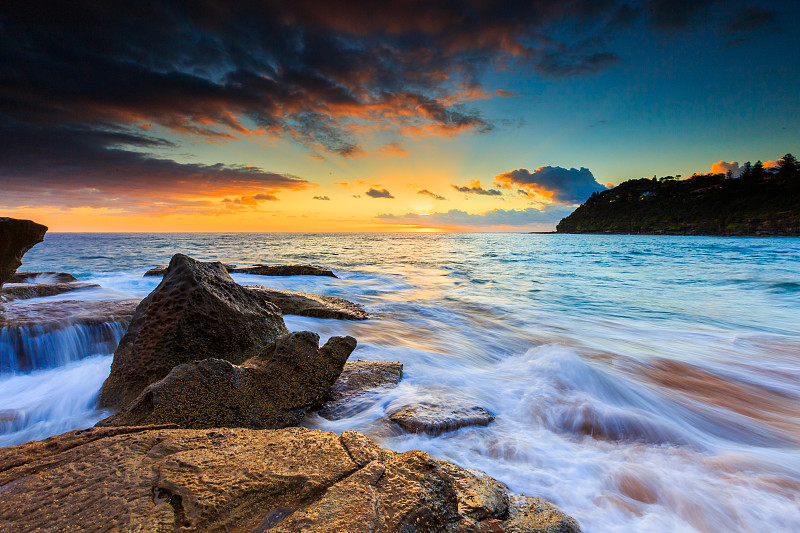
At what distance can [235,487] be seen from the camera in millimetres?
1622

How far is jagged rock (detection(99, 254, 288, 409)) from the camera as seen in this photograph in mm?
3512

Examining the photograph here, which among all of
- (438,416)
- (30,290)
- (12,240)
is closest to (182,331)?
(438,416)

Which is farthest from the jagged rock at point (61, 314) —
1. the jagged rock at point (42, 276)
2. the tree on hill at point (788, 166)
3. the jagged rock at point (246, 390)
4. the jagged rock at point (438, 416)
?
the tree on hill at point (788, 166)

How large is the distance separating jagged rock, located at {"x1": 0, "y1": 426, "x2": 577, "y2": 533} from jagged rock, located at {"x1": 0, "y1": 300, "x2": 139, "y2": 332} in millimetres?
4125

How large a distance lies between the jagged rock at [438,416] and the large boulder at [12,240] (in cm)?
650

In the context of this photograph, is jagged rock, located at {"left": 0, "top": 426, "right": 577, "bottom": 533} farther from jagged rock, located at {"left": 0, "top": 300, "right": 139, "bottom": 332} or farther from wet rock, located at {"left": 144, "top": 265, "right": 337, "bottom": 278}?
wet rock, located at {"left": 144, "top": 265, "right": 337, "bottom": 278}

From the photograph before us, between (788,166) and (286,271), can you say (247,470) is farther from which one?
(788,166)

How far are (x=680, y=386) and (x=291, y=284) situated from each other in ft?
37.0

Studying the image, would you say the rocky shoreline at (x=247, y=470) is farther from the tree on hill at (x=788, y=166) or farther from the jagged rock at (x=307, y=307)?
the tree on hill at (x=788, y=166)

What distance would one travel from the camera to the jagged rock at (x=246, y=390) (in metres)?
2.62

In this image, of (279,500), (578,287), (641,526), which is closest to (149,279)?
(279,500)

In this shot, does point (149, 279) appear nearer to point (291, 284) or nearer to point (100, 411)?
point (291, 284)

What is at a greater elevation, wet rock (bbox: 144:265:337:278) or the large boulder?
the large boulder

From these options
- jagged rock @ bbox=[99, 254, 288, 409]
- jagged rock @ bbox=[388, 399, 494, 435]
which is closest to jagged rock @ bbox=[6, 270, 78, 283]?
jagged rock @ bbox=[99, 254, 288, 409]
